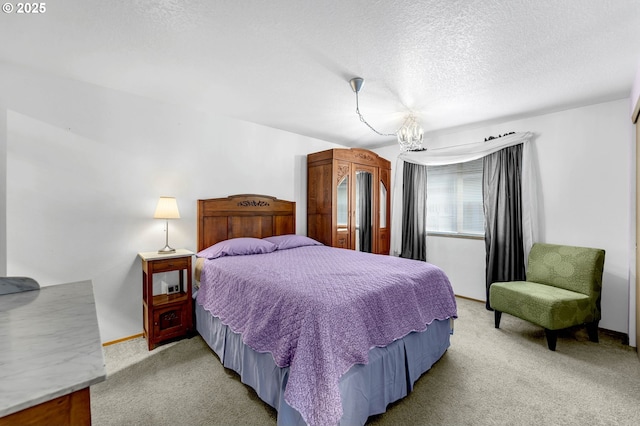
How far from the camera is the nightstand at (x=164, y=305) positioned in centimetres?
262

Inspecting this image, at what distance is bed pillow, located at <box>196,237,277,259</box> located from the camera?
298cm

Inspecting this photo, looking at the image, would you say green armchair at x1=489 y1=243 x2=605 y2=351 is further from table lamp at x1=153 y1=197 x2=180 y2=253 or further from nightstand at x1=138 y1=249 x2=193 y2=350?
table lamp at x1=153 y1=197 x2=180 y2=253

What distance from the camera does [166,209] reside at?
2.81 metres

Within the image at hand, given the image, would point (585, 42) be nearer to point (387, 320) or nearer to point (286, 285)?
point (387, 320)

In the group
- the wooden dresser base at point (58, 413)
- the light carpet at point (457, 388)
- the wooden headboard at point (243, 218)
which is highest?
the wooden headboard at point (243, 218)

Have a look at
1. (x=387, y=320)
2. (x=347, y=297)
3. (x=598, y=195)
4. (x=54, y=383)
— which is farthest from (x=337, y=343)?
(x=598, y=195)

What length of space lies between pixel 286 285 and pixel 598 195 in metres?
3.60

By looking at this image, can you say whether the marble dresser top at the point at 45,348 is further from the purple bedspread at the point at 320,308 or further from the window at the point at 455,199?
the window at the point at 455,199

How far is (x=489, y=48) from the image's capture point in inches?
80.4

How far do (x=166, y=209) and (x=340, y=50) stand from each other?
2.20 meters

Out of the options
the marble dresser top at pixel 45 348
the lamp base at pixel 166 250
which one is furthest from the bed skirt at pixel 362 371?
the marble dresser top at pixel 45 348

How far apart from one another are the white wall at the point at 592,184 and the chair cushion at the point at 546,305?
609mm

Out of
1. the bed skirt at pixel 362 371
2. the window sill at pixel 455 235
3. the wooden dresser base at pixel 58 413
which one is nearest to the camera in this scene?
the wooden dresser base at pixel 58 413

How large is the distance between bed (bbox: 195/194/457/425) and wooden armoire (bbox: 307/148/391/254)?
1.14 meters
